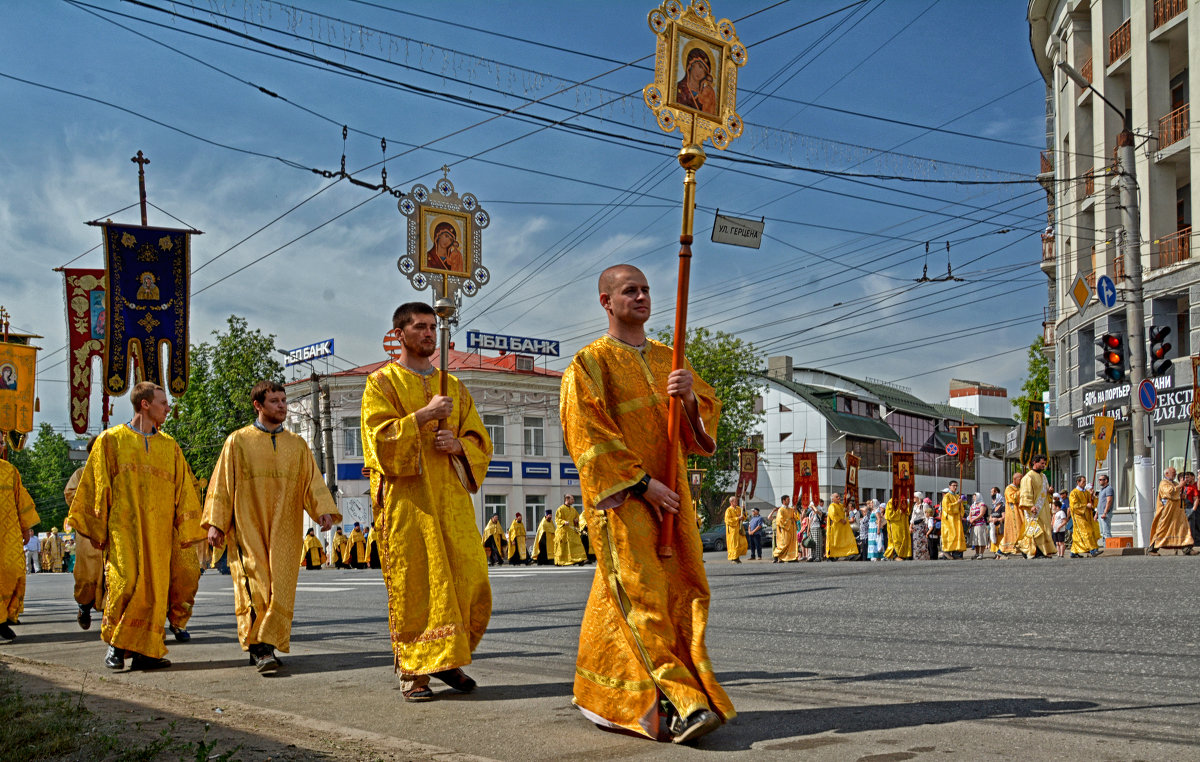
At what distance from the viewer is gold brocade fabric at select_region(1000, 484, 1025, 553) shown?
25891 mm

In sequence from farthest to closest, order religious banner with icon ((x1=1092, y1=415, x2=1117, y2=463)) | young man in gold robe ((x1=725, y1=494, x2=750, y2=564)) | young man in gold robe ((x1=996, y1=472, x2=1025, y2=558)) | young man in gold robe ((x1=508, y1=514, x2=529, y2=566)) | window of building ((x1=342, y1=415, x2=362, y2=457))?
window of building ((x1=342, y1=415, x2=362, y2=457))
young man in gold robe ((x1=508, y1=514, x2=529, y2=566))
young man in gold robe ((x1=725, y1=494, x2=750, y2=564))
religious banner with icon ((x1=1092, y1=415, x2=1117, y2=463))
young man in gold robe ((x1=996, y1=472, x2=1025, y2=558))

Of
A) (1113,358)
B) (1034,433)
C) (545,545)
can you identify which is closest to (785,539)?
(545,545)

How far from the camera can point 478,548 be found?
20.4 feet

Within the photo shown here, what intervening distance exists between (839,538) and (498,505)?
2872cm

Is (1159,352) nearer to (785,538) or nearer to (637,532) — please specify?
(785,538)

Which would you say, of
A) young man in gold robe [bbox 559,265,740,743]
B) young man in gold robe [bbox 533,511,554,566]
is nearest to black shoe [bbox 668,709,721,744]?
young man in gold robe [bbox 559,265,740,743]

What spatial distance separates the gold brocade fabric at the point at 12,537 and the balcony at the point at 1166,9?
29.4 m

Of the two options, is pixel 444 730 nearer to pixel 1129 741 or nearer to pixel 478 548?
pixel 478 548

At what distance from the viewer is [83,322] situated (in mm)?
22453

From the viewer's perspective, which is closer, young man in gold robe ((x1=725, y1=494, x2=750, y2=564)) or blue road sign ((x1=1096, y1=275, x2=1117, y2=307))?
blue road sign ((x1=1096, y1=275, x2=1117, y2=307))

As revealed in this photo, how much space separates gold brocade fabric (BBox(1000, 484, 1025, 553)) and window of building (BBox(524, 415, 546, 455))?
108 ft

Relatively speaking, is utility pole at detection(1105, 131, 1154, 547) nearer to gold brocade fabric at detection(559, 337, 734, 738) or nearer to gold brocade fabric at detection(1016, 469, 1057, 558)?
gold brocade fabric at detection(1016, 469, 1057, 558)

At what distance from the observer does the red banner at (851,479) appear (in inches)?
1415

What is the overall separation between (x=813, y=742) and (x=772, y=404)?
70599 millimetres
